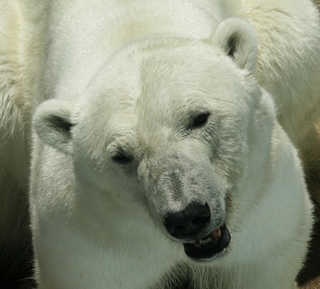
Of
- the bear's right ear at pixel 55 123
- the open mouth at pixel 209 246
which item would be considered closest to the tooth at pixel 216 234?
the open mouth at pixel 209 246

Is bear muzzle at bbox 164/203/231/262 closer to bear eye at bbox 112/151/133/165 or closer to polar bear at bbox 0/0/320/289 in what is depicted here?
polar bear at bbox 0/0/320/289

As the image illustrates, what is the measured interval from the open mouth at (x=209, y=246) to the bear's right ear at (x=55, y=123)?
61 cm

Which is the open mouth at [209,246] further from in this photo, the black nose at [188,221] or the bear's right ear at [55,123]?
the bear's right ear at [55,123]

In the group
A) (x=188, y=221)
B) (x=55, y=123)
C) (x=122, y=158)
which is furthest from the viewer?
(x=55, y=123)

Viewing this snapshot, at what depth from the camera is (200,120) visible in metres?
2.48

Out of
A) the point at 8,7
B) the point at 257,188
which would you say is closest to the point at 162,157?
the point at 257,188

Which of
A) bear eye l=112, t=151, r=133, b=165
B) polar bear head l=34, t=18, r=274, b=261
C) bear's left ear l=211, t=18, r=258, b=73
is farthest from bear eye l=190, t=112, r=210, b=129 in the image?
bear's left ear l=211, t=18, r=258, b=73

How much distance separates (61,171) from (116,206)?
0.33m

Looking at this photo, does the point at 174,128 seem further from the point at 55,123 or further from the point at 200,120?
the point at 55,123

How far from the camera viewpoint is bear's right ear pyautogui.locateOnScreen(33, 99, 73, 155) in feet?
8.79

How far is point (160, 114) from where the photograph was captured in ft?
7.98

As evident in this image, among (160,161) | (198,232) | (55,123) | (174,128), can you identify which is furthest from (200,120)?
(55,123)

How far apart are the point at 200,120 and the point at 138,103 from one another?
0.73 ft

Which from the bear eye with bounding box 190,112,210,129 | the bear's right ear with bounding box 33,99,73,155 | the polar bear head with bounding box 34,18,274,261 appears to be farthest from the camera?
the bear's right ear with bounding box 33,99,73,155
